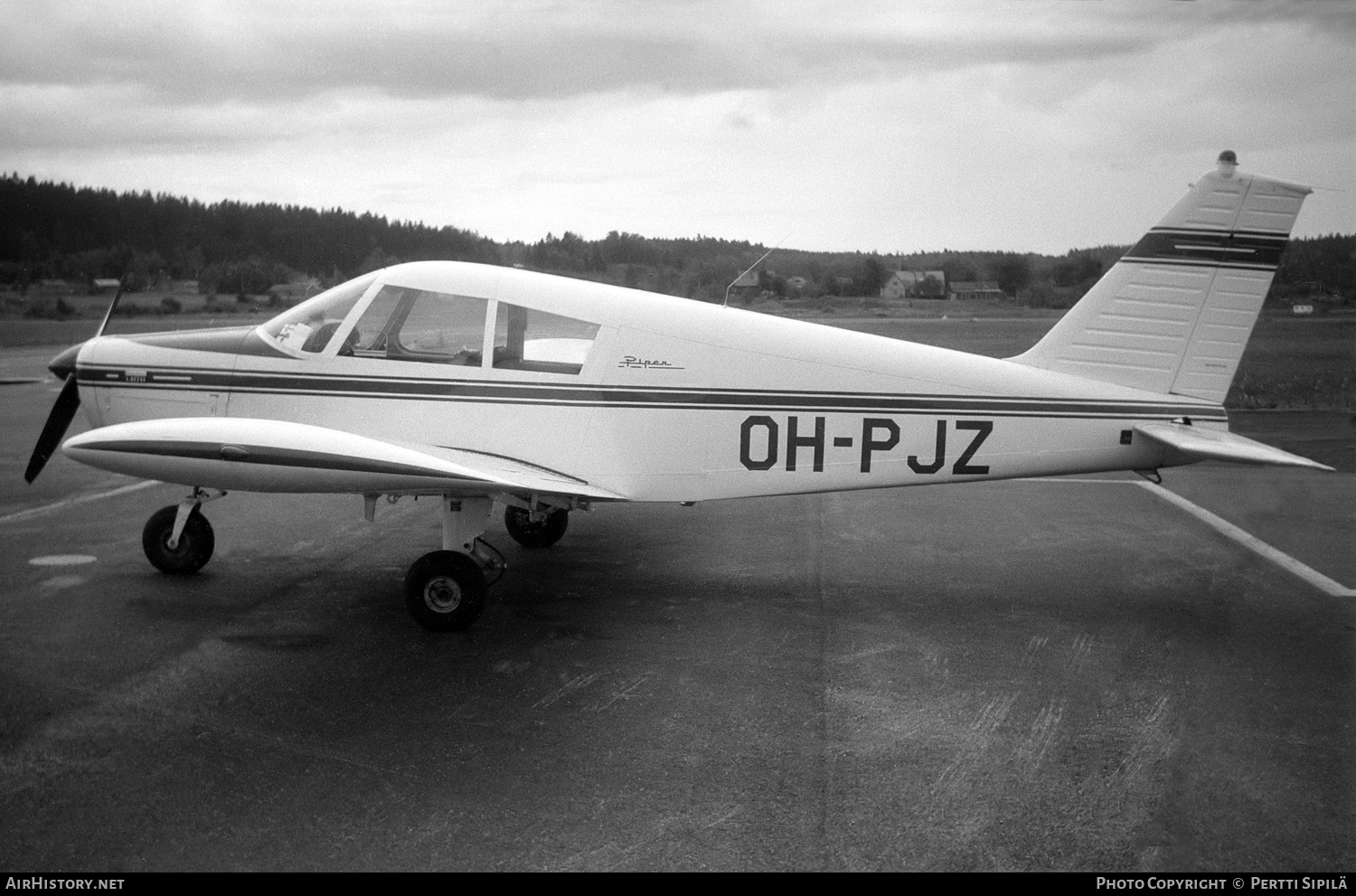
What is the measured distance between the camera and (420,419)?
691cm

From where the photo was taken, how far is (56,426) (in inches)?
297

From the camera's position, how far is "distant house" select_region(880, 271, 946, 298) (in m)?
15.2

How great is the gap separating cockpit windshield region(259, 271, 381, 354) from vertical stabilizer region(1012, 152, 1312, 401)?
4.92 m

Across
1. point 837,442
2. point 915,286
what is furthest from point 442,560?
point 915,286

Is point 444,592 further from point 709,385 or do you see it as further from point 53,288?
point 53,288

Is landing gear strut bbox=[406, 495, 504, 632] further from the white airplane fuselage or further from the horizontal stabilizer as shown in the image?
the horizontal stabilizer

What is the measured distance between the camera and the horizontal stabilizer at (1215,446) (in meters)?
6.25

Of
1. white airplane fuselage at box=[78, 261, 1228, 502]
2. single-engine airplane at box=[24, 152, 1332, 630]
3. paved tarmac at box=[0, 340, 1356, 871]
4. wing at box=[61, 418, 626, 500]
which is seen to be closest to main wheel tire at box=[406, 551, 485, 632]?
paved tarmac at box=[0, 340, 1356, 871]

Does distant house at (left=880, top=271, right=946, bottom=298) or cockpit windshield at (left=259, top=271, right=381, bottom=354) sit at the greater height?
distant house at (left=880, top=271, right=946, bottom=298)

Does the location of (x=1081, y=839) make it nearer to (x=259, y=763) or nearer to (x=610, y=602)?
(x=259, y=763)

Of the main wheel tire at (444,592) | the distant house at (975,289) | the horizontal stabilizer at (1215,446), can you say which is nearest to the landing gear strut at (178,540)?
the main wheel tire at (444,592)

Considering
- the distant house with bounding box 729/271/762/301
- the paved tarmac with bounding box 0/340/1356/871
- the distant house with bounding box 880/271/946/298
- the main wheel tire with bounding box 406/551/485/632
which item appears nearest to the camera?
the paved tarmac with bounding box 0/340/1356/871

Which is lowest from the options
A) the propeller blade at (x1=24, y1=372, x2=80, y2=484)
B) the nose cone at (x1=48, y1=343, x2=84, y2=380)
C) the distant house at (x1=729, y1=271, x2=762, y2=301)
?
the propeller blade at (x1=24, y1=372, x2=80, y2=484)

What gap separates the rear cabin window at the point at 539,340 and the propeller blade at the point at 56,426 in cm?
311
